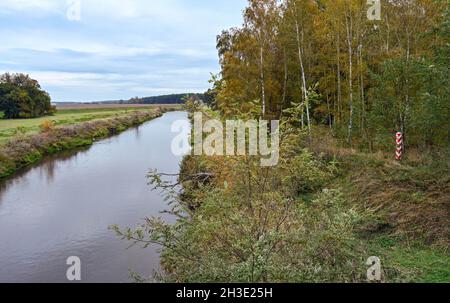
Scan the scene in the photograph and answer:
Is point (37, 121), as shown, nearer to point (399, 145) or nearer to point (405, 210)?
point (399, 145)

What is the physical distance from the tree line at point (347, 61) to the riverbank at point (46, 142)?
15.4 meters

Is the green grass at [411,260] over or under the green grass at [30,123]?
under

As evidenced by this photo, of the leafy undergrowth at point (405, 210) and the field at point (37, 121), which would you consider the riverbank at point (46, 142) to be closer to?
the field at point (37, 121)

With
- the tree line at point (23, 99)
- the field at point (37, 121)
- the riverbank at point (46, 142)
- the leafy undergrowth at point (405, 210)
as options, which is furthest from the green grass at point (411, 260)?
the tree line at point (23, 99)

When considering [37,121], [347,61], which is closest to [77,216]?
[347,61]

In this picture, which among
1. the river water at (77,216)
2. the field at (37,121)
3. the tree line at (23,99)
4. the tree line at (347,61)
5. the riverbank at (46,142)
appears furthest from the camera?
the tree line at (23,99)

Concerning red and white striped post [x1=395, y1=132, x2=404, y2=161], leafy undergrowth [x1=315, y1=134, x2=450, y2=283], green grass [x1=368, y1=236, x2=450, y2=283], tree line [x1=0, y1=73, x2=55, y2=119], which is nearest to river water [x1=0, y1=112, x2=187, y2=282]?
green grass [x1=368, y1=236, x2=450, y2=283]

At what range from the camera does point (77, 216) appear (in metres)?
16.7

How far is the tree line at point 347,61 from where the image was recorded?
15.5 meters

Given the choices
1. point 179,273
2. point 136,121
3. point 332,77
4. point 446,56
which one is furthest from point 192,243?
point 136,121

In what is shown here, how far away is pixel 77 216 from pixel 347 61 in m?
14.7

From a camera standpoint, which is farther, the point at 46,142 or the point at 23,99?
the point at 23,99

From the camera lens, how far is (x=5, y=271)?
11.8 meters
